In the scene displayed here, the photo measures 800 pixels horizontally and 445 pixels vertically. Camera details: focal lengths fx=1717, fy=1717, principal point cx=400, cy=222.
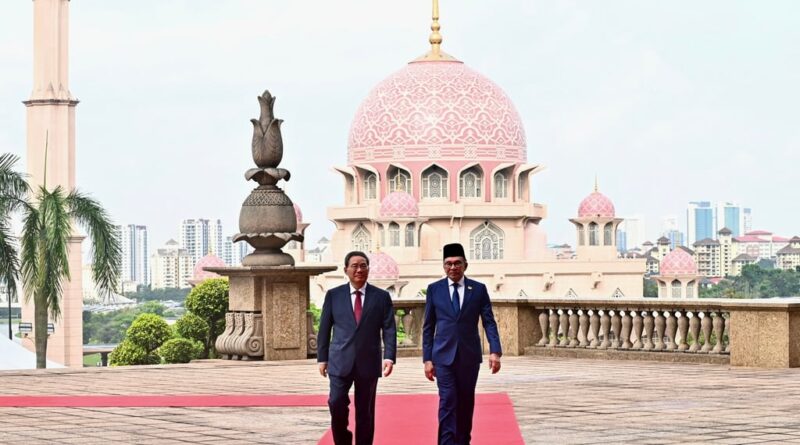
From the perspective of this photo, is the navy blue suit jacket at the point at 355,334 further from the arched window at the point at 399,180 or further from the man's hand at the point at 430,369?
the arched window at the point at 399,180

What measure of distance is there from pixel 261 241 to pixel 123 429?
7065 millimetres

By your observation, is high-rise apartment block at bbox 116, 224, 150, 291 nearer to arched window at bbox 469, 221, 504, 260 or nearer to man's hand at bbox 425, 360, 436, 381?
arched window at bbox 469, 221, 504, 260

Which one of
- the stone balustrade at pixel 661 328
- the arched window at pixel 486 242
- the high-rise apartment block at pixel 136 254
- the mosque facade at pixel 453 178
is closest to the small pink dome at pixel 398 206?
the mosque facade at pixel 453 178

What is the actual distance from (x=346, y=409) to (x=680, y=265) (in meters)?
76.3

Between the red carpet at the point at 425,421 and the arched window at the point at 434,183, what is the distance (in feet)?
219

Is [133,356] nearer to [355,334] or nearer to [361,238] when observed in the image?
[361,238]

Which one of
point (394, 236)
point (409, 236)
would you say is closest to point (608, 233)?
point (409, 236)

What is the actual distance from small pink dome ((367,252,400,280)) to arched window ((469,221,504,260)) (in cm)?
874

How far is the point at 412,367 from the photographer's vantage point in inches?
725

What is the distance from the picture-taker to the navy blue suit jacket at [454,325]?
33.8 feet

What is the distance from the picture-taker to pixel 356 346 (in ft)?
33.5

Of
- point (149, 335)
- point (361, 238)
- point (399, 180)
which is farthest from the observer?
point (361, 238)

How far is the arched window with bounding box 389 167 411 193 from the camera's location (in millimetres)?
81312

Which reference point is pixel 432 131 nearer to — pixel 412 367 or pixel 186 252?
pixel 412 367
